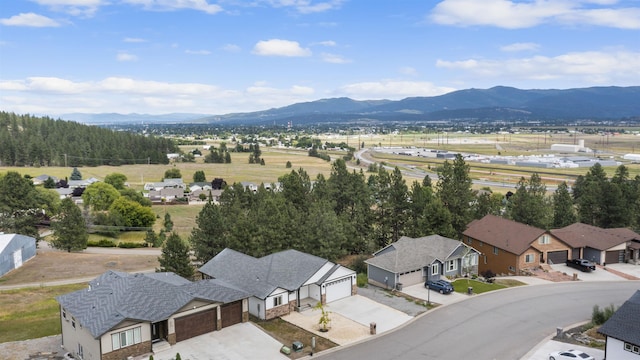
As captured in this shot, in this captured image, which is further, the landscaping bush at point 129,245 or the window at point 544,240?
the landscaping bush at point 129,245

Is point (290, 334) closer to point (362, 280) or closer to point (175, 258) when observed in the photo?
point (362, 280)

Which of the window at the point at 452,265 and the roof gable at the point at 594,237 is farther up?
the roof gable at the point at 594,237

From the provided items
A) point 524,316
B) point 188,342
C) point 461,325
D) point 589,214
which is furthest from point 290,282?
point 589,214

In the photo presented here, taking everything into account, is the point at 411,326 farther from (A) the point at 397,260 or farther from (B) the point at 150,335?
(B) the point at 150,335

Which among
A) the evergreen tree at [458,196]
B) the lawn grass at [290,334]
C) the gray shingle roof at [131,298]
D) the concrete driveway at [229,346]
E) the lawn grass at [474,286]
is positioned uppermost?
the evergreen tree at [458,196]

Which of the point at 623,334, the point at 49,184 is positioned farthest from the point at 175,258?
the point at 49,184

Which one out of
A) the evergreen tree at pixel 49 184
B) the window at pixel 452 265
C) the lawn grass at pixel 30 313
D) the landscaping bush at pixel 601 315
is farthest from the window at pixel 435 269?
the evergreen tree at pixel 49 184

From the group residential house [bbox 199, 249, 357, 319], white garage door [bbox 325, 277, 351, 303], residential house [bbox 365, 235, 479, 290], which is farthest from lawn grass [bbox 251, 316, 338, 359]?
residential house [bbox 365, 235, 479, 290]

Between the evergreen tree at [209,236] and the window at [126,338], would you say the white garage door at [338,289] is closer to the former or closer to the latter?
the evergreen tree at [209,236]
